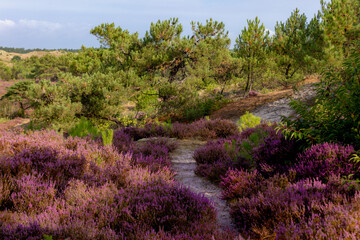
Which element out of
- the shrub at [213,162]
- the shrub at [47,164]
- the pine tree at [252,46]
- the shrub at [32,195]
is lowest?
the shrub at [32,195]

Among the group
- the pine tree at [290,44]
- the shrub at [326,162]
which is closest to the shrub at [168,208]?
the shrub at [326,162]

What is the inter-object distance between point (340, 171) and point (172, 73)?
12.4 metres

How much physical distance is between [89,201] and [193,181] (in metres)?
1.89

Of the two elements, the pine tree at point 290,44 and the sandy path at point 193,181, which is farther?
the pine tree at point 290,44

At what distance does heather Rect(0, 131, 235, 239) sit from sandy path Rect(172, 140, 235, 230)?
0.36 m

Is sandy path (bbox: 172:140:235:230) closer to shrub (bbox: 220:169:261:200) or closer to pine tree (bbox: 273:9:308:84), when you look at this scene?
shrub (bbox: 220:169:261:200)

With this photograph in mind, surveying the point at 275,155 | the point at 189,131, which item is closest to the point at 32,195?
the point at 275,155

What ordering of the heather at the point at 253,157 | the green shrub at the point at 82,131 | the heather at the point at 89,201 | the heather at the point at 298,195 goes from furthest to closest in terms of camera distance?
1. the green shrub at the point at 82,131
2. the heather at the point at 253,157
3. the heather at the point at 89,201
4. the heather at the point at 298,195

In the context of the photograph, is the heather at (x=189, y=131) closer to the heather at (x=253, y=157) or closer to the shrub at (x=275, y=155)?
the heather at (x=253, y=157)

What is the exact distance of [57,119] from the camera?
8.85 m

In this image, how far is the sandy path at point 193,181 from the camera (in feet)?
10.0

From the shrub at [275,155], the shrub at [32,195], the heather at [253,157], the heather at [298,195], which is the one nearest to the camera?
the heather at [298,195]

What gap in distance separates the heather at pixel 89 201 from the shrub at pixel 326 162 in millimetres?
1360

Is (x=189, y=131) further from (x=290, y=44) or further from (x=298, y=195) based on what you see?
(x=290, y=44)
